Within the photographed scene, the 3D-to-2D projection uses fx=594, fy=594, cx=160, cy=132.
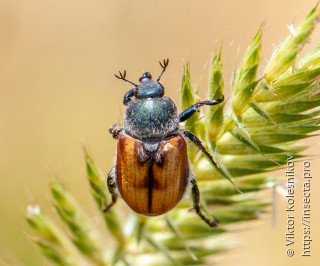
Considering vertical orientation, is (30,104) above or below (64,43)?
below

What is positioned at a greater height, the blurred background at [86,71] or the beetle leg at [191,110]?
the blurred background at [86,71]

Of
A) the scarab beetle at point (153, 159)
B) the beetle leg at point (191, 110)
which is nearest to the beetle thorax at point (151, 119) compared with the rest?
the scarab beetle at point (153, 159)

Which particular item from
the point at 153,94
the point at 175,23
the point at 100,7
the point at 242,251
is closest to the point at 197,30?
the point at 175,23

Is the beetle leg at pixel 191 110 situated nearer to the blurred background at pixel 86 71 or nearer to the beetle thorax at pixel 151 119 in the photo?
the beetle thorax at pixel 151 119

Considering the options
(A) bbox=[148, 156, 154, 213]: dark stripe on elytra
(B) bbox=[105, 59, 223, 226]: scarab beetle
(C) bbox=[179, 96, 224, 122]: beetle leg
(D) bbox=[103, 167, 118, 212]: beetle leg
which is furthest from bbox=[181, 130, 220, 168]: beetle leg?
(D) bbox=[103, 167, 118, 212]: beetle leg

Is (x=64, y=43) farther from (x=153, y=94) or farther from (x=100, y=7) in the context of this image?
(x=153, y=94)

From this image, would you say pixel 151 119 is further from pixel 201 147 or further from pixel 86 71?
pixel 86 71

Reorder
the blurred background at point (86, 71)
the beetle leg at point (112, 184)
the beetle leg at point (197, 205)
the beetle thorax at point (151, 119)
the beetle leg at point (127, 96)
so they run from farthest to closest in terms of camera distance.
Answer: the blurred background at point (86, 71) < the beetle leg at point (127, 96) < the beetle thorax at point (151, 119) < the beetle leg at point (112, 184) < the beetle leg at point (197, 205)

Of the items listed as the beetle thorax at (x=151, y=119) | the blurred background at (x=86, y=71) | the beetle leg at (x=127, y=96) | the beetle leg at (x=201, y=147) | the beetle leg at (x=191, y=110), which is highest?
the blurred background at (x=86, y=71)

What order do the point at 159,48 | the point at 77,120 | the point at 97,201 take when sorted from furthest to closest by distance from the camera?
the point at 159,48
the point at 77,120
the point at 97,201
